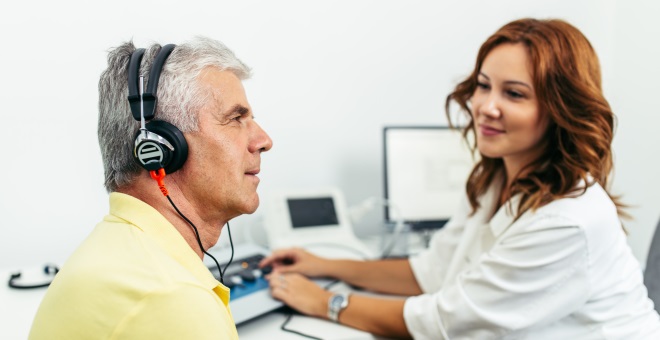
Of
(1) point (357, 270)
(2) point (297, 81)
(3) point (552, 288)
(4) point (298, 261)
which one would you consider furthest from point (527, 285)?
(2) point (297, 81)

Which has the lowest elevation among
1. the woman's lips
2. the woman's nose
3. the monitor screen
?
the monitor screen

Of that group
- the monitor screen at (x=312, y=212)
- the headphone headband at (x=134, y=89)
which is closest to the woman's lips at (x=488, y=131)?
the monitor screen at (x=312, y=212)

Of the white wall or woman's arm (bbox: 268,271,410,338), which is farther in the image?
the white wall

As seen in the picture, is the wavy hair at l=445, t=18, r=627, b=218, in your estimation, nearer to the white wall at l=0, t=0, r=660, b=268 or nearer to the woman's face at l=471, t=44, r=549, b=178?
the woman's face at l=471, t=44, r=549, b=178

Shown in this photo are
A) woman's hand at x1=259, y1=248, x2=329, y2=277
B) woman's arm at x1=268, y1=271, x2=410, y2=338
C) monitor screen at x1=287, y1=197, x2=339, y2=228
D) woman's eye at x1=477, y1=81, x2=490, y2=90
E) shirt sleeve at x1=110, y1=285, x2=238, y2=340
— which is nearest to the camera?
shirt sleeve at x1=110, y1=285, x2=238, y2=340

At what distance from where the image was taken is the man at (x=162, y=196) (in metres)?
0.56

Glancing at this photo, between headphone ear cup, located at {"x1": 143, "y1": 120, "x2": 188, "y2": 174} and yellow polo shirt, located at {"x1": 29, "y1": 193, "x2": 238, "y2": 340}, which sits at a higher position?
headphone ear cup, located at {"x1": 143, "y1": 120, "x2": 188, "y2": 174}

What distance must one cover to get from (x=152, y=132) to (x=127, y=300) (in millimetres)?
229

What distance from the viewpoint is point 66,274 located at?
1.93ft

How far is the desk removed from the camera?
0.93 m

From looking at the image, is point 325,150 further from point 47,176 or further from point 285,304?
point 47,176

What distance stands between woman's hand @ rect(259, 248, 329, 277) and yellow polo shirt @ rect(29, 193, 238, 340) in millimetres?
727

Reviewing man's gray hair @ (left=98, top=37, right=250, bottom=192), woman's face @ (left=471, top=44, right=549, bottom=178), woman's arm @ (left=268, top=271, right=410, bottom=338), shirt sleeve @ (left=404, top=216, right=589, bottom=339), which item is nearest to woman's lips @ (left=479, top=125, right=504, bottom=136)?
woman's face @ (left=471, top=44, right=549, bottom=178)

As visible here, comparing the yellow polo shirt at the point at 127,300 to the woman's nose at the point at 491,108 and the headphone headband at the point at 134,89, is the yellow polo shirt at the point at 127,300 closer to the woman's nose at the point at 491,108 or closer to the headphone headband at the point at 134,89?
the headphone headband at the point at 134,89
